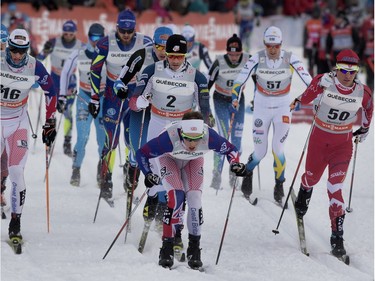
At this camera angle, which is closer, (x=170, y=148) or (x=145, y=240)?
(x=170, y=148)

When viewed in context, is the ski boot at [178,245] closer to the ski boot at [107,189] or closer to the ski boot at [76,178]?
the ski boot at [107,189]

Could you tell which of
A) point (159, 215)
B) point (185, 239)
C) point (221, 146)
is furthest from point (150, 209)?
point (221, 146)

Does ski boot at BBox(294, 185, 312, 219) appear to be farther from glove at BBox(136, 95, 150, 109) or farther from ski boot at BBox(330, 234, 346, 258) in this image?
glove at BBox(136, 95, 150, 109)

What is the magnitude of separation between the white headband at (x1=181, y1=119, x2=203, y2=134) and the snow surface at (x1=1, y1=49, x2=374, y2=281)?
4.56ft

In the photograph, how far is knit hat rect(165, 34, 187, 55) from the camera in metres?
9.63

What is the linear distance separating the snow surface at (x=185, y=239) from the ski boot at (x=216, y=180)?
0.38 feet

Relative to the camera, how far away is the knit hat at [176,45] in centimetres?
963

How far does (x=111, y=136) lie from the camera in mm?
11750

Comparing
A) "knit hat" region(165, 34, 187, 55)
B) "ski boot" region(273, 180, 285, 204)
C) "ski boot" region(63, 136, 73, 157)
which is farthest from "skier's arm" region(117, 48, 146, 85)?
"ski boot" region(63, 136, 73, 157)

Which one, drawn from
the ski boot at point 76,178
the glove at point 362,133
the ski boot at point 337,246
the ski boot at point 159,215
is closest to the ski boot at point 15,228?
the ski boot at point 159,215

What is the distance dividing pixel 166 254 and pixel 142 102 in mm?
1851

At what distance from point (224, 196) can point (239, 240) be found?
1779 millimetres

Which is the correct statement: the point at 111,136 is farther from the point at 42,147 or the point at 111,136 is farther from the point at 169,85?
the point at 42,147

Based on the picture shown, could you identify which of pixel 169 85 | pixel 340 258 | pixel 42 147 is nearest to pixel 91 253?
pixel 169 85
